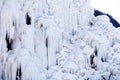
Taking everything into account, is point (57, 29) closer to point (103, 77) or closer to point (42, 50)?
point (42, 50)

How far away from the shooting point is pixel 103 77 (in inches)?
906

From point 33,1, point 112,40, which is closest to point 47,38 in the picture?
point 33,1

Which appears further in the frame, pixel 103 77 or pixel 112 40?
pixel 112 40

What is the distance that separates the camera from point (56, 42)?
2216 centimetres

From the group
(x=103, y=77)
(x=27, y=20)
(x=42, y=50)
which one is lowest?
(x=103, y=77)

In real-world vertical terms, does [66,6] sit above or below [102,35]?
above

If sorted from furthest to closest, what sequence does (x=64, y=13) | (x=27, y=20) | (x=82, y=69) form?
(x=64, y=13) → (x=82, y=69) → (x=27, y=20)

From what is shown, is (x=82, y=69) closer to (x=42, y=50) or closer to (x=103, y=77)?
(x=103, y=77)

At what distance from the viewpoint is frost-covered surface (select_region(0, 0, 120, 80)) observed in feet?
64.7

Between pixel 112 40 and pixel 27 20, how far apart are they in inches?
279

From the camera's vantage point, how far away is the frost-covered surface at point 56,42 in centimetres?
1973

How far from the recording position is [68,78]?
2131 centimetres

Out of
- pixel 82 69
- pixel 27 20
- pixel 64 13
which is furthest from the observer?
pixel 64 13

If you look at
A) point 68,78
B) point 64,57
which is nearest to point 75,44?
point 64,57
